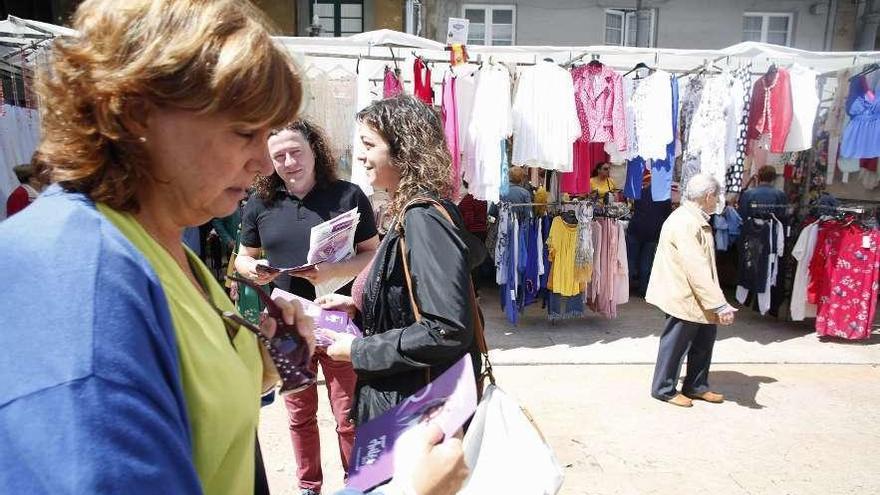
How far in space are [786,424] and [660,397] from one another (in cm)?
89

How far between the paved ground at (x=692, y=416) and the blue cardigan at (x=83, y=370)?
9.54 ft

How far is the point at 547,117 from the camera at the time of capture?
5.32 meters

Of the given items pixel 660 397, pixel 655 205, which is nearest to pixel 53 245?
pixel 660 397

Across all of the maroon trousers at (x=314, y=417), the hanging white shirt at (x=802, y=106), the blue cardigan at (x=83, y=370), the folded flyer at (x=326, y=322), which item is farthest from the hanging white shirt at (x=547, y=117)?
the blue cardigan at (x=83, y=370)

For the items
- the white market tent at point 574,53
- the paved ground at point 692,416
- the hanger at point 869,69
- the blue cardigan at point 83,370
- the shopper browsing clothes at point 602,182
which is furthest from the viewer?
the shopper browsing clothes at point 602,182

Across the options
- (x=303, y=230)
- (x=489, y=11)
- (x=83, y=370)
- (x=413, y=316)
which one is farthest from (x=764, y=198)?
(x=83, y=370)

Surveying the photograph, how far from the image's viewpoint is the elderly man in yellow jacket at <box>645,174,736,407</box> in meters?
4.30

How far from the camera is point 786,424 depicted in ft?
13.7

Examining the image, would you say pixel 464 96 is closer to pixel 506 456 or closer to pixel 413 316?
pixel 413 316

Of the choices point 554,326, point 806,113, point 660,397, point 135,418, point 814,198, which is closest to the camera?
point 135,418

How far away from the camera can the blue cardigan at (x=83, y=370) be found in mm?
542

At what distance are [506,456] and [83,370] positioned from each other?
1091mm

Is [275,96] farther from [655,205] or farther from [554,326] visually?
[655,205]

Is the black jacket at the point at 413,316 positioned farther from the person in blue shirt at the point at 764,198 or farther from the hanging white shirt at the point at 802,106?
the person in blue shirt at the point at 764,198
